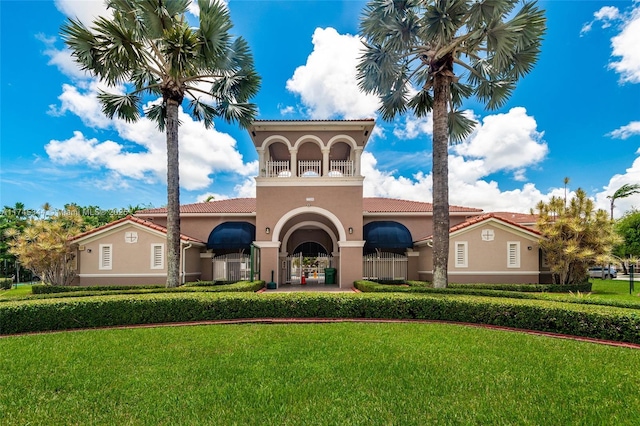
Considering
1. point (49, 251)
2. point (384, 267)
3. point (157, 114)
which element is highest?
point (157, 114)

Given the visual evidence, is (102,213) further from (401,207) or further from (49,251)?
(401,207)

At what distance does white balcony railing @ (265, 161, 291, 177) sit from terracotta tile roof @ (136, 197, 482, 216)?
500 cm

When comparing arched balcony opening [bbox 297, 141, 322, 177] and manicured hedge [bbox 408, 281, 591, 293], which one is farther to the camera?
arched balcony opening [bbox 297, 141, 322, 177]

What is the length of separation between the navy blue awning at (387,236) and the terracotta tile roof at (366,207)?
72.4 inches

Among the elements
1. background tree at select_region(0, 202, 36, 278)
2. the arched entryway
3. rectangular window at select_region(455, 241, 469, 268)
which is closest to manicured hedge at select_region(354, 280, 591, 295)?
rectangular window at select_region(455, 241, 469, 268)

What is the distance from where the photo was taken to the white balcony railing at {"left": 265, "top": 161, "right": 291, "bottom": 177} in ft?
73.4

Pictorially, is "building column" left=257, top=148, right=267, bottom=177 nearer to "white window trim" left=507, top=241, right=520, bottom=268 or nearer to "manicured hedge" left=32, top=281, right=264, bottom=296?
"manicured hedge" left=32, top=281, right=264, bottom=296

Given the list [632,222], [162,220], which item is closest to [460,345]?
[162,220]

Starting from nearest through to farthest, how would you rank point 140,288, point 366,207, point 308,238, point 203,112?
point 140,288 → point 203,112 → point 366,207 → point 308,238

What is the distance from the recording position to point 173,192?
17.2 metres

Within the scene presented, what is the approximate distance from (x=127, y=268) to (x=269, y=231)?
973 centimetres

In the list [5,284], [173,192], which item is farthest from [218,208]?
[5,284]

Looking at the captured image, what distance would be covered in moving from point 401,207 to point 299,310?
17196 millimetres

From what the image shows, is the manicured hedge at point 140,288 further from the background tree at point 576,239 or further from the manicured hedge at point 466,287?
the background tree at point 576,239
